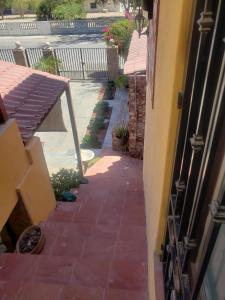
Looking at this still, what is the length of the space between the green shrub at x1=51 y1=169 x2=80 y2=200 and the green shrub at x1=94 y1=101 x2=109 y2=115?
15.5ft

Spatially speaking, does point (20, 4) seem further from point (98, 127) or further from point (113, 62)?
point (98, 127)

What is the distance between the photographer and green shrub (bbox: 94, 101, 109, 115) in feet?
35.4

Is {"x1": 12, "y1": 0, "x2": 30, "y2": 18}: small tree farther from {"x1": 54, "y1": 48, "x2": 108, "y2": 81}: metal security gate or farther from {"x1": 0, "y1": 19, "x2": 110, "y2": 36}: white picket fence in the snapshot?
{"x1": 54, "y1": 48, "x2": 108, "y2": 81}: metal security gate

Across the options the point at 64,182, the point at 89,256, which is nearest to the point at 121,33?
the point at 64,182

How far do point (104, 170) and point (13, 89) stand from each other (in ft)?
11.1

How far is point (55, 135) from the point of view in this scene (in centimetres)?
959

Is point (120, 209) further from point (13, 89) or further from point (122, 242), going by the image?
point (13, 89)

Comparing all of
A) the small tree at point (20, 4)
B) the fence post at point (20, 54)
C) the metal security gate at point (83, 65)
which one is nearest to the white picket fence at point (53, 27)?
the small tree at point (20, 4)

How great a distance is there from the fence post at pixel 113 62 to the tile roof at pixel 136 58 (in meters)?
3.66

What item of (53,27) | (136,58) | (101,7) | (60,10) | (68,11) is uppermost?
(136,58)

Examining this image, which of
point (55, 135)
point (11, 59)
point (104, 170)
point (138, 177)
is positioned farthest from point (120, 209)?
point (11, 59)

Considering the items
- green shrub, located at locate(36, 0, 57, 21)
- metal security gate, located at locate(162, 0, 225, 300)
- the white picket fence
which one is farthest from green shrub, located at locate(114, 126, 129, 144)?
green shrub, located at locate(36, 0, 57, 21)

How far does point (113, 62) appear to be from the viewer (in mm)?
13047

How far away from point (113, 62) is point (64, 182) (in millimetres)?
8487
